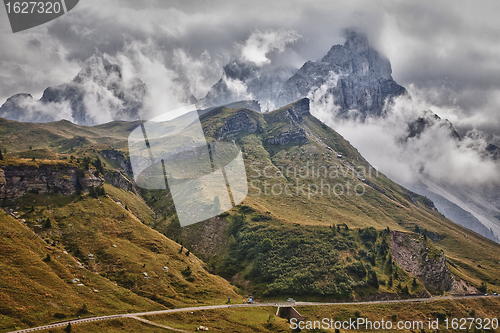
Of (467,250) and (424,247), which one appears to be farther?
(467,250)

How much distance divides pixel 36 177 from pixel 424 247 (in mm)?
178731

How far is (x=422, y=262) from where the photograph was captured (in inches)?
5138

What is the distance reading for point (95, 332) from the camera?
51469 mm

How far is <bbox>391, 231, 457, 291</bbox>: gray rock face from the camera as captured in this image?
123m

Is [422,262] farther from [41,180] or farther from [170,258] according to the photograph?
[41,180]

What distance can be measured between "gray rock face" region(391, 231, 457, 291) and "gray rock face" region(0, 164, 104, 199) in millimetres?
150782

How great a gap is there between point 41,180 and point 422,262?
6804 inches

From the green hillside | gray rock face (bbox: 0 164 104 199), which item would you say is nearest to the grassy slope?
the green hillside

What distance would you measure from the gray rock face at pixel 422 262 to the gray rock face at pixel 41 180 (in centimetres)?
15078

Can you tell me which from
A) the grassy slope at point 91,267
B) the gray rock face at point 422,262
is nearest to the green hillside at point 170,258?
the grassy slope at point 91,267

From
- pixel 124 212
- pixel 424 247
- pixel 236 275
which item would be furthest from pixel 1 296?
pixel 424 247

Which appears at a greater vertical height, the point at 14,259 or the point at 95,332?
the point at 14,259

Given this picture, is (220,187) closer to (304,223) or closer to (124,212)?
(304,223)

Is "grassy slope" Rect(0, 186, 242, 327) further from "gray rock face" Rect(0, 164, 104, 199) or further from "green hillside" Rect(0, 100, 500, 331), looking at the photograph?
"gray rock face" Rect(0, 164, 104, 199)
